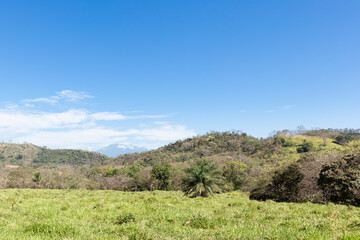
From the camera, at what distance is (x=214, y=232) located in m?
6.63

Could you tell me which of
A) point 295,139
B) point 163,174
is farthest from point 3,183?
point 295,139

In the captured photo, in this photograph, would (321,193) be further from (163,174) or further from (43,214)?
(163,174)

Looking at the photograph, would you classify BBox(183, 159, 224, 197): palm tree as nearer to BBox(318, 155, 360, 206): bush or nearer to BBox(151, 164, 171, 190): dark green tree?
BBox(318, 155, 360, 206): bush

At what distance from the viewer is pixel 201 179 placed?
3259cm

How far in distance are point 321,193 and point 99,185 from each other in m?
63.6

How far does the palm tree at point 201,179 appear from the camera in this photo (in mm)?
32406

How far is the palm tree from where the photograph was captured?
106 feet

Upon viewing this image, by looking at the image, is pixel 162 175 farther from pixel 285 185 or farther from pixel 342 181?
pixel 342 181

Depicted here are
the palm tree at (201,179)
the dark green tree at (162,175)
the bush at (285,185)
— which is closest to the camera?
the bush at (285,185)

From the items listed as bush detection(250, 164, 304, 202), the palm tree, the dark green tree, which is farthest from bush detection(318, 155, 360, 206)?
the dark green tree

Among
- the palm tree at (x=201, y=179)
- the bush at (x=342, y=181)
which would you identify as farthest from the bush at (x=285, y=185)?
the palm tree at (x=201, y=179)

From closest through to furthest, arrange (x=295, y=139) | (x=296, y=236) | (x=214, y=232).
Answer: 1. (x=296, y=236)
2. (x=214, y=232)
3. (x=295, y=139)

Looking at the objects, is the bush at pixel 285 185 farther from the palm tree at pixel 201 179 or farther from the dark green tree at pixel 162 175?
the dark green tree at pixel 162 175

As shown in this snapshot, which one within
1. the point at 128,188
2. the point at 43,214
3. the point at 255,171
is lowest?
the point at 128,188
